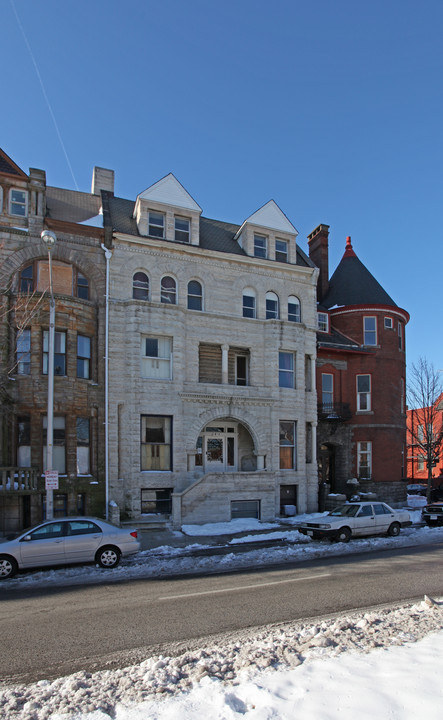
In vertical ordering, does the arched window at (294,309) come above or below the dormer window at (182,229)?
below

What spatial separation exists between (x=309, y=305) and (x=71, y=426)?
44.6 ft

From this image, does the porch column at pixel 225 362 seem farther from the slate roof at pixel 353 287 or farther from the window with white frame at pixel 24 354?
the slate roof at pixel 353 287

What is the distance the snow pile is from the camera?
17.5 feet

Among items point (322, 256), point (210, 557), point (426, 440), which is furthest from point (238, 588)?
point (322, 256)

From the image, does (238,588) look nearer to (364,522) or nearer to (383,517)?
(364,522)

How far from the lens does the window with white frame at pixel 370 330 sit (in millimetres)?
30734

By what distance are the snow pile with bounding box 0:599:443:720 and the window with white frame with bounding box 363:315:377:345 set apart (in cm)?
2414

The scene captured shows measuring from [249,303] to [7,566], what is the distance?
1664cm

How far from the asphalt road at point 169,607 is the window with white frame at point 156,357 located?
11357 mm

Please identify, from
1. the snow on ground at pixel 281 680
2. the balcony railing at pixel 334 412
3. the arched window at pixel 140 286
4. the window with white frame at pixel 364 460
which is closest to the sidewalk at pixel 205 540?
the balcony railing at pixel 334 412

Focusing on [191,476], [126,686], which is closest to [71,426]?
[191,476]

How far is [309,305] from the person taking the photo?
2708 cm

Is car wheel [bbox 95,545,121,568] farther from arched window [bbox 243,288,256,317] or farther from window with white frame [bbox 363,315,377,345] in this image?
window with white frame [bbox 363,315,377,345]

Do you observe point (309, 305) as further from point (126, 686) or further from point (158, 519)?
point (126, 686)
